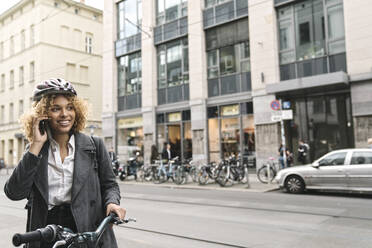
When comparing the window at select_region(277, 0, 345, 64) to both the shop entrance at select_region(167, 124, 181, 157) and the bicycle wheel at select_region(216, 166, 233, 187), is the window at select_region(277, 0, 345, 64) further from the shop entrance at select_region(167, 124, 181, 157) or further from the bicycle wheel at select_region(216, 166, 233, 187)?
the shop entrance at select_region(167, 124, 181, 157)

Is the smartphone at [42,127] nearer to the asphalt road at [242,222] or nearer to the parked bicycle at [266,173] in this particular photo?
the asphalt road at [242,222]

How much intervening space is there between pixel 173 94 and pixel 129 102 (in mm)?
4193

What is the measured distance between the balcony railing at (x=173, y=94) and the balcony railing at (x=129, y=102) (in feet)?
6.42

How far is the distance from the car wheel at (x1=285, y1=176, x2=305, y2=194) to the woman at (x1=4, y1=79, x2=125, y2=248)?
999 cm

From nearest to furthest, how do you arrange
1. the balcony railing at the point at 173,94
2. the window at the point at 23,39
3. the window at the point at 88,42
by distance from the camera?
1. the balcony railing at the point at 173,94
2. the window at the point at 23,39
3. the window at the point at 88,42

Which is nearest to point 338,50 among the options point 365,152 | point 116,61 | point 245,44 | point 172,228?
point 245,44

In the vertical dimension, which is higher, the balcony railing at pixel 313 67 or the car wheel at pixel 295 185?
the balcony railing at pixel 313 67

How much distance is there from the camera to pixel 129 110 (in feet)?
77.8

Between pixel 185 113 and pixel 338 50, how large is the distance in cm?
930

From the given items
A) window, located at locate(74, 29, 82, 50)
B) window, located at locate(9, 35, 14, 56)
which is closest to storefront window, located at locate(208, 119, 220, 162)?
window, located at locate(74, 29, 82, 50)

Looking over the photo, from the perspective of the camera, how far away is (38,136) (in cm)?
185

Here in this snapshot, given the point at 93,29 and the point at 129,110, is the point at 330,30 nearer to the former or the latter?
the point at 129,110

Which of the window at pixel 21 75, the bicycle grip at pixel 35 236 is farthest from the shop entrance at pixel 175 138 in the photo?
the window at pixel 21 75

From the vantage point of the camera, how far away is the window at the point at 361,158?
32.8ft
